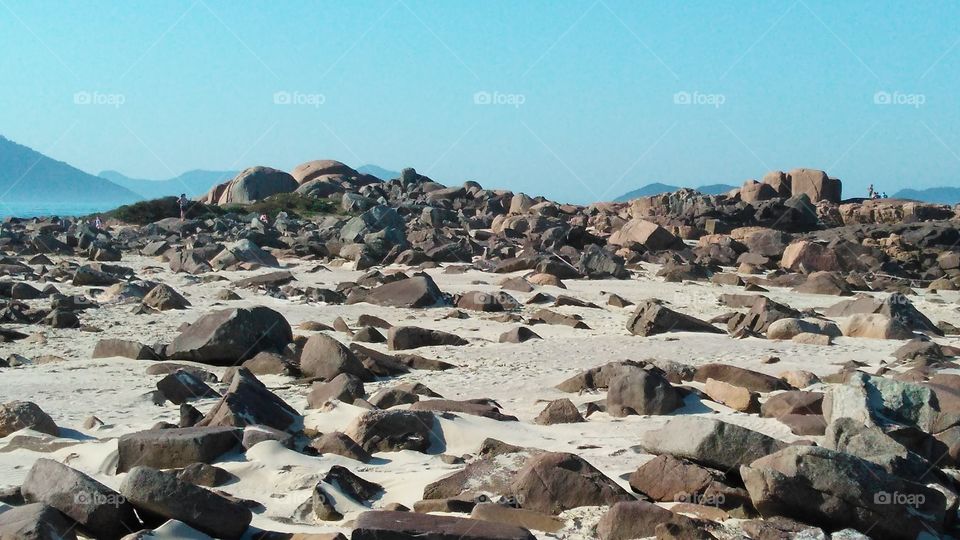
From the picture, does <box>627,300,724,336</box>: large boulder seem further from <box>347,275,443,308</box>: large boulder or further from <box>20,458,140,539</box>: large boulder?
<box>20,458,140,539</box>: large boulder

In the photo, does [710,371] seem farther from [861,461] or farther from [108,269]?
[108,269]

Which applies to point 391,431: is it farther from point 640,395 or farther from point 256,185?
point 256,185

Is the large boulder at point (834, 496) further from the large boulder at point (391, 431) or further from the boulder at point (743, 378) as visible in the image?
the boulder at point (743, 378)

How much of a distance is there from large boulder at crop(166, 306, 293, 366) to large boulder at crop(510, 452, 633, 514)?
185 inches

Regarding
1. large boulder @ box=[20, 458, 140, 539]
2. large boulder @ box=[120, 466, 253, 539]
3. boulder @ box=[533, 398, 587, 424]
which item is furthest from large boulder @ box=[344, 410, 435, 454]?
large boulder @ box=[20, 458, 140, 539]

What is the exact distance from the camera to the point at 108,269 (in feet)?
51.6

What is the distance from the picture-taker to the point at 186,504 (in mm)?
3951

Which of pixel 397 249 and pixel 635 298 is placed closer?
pixel 635 298

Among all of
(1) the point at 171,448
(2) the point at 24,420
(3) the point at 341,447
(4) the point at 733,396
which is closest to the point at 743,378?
(4) the point at 733,396

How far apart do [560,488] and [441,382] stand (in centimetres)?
352

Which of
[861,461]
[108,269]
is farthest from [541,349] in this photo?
[108,269]

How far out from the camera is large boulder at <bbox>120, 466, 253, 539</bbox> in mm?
3930

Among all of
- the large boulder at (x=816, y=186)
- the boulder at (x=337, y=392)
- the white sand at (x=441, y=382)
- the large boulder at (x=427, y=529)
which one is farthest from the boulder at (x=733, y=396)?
the large boulder at (x=816, y=186)

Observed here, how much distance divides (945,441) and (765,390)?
1810mm
